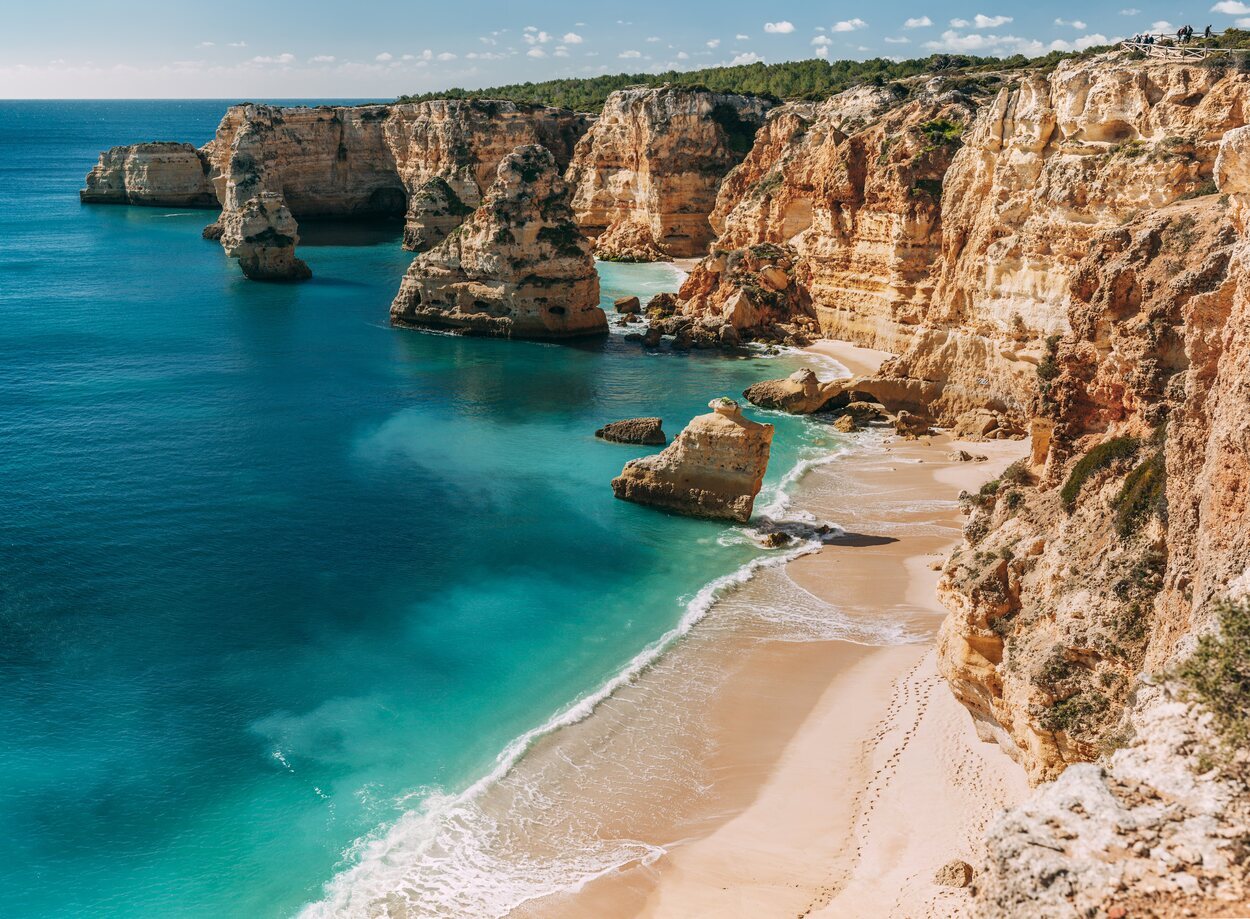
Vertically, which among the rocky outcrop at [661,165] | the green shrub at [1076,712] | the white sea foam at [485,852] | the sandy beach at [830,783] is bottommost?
the white sea foam at [485,852]

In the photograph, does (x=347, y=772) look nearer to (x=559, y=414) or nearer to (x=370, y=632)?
(x=370, y=632)

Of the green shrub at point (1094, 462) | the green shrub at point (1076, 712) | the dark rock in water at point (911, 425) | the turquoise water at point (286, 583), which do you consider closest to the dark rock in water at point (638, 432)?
the turquoise water at point (286, 583)

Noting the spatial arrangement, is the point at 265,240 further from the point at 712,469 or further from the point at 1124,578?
the point at 1124,578

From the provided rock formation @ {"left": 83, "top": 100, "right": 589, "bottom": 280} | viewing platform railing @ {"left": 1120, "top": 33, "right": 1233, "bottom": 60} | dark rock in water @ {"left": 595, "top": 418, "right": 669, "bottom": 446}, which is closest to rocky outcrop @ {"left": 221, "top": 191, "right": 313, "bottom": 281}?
rock formation @ {"left": 83, "top": 100, "right": 589, "bottom": 280}

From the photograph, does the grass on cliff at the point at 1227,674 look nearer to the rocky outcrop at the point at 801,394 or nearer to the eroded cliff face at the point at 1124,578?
the eroded cliff face at the point at 1124,578

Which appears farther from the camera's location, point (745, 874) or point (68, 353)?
point (68, 353)

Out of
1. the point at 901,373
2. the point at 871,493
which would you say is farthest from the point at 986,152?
the point at 871,493
